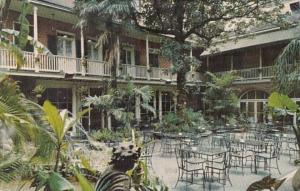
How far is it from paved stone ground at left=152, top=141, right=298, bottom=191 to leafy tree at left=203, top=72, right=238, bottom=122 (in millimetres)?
9382

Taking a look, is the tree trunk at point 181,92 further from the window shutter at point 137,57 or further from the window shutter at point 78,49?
the window shutter at point 78,49

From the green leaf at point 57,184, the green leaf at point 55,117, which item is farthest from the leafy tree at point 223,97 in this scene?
the green leaf at point 57,184

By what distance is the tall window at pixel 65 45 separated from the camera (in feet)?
57.7

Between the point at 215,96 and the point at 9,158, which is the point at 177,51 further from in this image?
the point at 9,158

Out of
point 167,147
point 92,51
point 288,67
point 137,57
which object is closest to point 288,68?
point 288,67

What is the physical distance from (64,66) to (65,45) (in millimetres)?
2761

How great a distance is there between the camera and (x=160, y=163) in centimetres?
1111

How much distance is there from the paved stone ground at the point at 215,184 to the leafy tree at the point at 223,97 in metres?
9.38

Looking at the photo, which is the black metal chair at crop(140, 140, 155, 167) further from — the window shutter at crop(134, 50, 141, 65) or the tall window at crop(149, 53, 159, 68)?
the tall window at crop(149, 53, 159, 68)

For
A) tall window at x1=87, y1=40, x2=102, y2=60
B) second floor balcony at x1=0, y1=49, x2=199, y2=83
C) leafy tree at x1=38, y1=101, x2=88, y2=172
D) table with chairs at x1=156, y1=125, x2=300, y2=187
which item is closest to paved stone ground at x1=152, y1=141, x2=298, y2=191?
table with chairs at x1=156, y1=125, x2=300, y2=187

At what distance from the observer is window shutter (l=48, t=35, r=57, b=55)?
55.1 feet

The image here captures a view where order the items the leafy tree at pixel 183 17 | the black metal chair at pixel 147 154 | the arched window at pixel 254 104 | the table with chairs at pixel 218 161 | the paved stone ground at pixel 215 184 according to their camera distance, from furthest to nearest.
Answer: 1. the arched window at pixel 254 104
2. the leafy tree at pixel 183 17
3. the table with chairs at pixel 218 161
4. the paved stone ground at pixel 215 184
5. the black metal chair at pixel 147 154

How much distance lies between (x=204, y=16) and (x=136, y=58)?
561 centimetres

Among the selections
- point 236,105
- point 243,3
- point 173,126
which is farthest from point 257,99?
point 173,126
